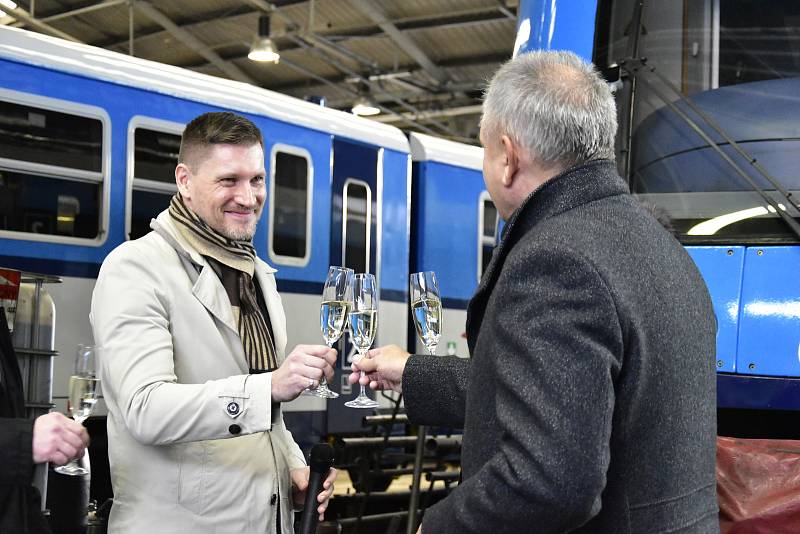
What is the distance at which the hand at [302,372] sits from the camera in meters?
2.54

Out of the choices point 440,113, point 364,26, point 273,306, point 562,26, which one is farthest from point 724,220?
point 440,113

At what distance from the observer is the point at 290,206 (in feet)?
26.9

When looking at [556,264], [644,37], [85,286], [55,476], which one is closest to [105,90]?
[85,286]

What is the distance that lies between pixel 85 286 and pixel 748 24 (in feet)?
14.2

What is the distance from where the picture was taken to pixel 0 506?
7.56ft

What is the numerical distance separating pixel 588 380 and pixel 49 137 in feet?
18.1

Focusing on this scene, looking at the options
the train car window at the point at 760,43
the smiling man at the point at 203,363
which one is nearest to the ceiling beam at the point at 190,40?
the train car window at the point at 760,43

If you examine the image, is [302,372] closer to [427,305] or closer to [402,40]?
[427,305]

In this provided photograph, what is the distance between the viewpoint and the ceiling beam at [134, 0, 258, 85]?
52.1 ft

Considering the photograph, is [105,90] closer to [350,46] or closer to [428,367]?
[428,367]

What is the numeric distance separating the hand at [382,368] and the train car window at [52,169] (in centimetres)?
420

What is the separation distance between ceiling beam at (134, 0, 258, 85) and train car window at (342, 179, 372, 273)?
7.91 meters

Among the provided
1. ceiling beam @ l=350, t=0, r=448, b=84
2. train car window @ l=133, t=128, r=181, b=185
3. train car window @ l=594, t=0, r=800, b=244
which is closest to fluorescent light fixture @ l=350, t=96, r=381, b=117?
ceiling beam @ l=350, t=0, r=448, b=84

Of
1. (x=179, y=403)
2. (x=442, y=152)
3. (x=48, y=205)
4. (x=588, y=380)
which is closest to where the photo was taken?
(x=588, y=380)
